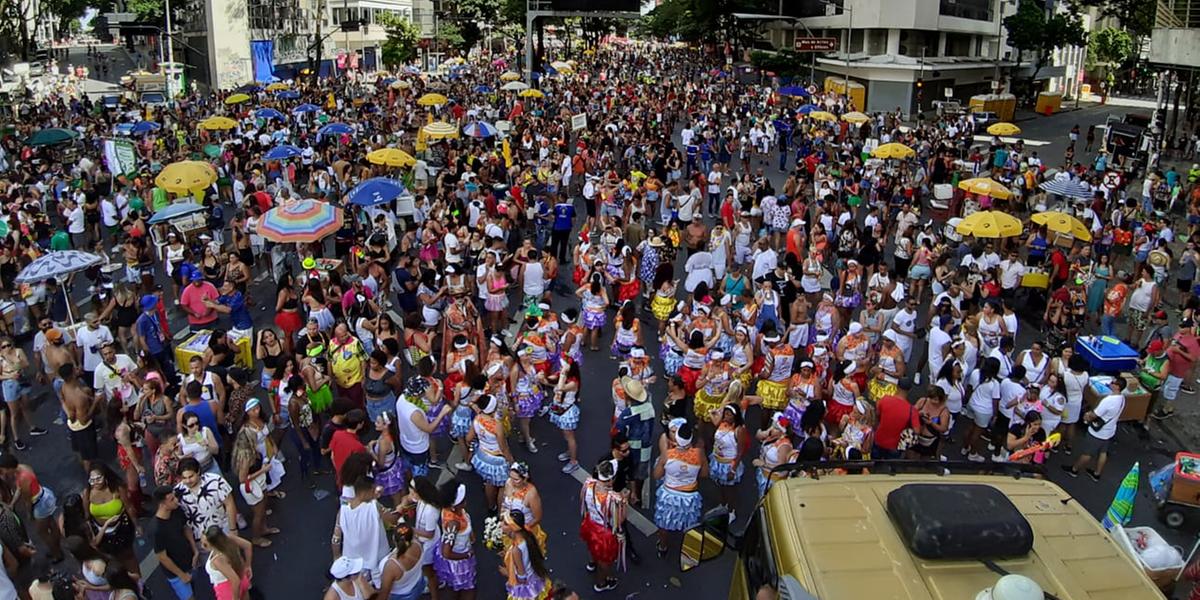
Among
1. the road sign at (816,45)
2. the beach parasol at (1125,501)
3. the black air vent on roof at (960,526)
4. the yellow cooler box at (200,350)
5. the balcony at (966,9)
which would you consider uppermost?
the balcony at (966,9)

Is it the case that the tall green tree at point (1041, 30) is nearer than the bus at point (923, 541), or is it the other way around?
the bus at point (923, 541)

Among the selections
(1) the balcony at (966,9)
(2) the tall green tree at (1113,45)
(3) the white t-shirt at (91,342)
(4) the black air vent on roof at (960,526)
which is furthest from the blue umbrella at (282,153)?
(2) the tall green tree at (1113,45)

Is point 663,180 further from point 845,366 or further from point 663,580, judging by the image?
point 663,580

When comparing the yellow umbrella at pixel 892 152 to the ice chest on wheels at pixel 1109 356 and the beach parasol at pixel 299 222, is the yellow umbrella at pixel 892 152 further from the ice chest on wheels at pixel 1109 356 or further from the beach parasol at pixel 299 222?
the beach parasol at pixel 299 222

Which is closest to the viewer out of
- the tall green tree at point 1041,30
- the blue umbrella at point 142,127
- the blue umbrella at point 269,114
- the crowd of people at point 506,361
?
the crowd of people at point 506,361

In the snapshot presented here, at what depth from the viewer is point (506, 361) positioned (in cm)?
827

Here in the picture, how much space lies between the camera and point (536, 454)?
8914mm

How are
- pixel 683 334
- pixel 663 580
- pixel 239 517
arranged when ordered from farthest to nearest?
pixel 683 334 → pixel 239 517 → pixel 663 580

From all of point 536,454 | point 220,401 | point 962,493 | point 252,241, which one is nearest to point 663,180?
point 252,241

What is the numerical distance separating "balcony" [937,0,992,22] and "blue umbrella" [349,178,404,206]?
1620 inches

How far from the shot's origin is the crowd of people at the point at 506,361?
248 inches

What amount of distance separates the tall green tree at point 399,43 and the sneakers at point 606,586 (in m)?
56.9

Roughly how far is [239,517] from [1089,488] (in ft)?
27.8

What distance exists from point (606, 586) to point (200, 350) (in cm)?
567
